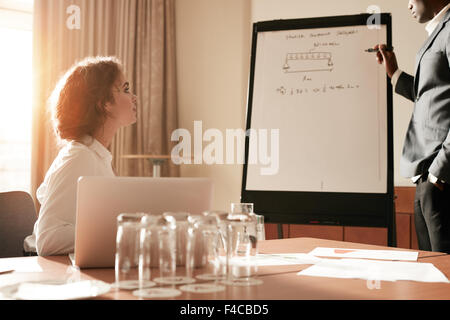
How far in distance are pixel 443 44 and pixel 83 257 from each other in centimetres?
163

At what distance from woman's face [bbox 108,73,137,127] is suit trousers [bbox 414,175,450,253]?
1166 mm

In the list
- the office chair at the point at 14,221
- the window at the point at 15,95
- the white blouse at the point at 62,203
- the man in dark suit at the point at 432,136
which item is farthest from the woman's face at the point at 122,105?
the window at the point at 15,95

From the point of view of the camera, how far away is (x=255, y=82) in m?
2.85

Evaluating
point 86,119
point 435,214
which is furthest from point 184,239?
point 435,214

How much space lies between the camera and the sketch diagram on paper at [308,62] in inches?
107

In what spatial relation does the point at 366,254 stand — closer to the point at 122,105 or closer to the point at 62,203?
the point at 62,203

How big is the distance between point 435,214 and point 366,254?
24.5 inches

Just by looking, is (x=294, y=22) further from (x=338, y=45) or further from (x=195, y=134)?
(x=195, y=134)

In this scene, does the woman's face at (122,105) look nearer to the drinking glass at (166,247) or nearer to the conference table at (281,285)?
the conference table at (281,285)

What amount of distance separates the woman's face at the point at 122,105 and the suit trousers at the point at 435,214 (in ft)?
3.82

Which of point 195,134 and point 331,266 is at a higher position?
point 195,134

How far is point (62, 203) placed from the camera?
1.46 metres
